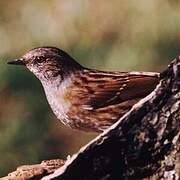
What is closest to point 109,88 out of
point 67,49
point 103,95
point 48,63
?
point 103,95

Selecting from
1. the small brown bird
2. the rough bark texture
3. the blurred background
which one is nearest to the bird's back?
the small brown bird

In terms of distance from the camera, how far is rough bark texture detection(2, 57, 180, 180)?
2629 mm

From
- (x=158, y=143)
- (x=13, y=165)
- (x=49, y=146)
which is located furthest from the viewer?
(x=49, y=146)

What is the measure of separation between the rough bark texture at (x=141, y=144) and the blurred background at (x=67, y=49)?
2881 millimetres

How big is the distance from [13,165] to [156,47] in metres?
1.03

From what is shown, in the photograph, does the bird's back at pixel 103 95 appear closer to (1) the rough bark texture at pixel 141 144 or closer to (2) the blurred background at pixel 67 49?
(2) the blurred background at pixel 67 49

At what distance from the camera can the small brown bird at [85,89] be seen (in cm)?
418

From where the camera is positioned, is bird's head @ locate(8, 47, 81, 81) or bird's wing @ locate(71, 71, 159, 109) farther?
bird's head @ locate(8, 47, 81, 81)

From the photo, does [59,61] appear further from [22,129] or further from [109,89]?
[22,129]

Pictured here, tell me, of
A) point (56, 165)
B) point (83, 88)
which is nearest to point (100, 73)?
point (83, 88)

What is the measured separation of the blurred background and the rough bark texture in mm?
2881

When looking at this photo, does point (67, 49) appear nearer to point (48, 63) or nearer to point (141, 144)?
point (48, 63)

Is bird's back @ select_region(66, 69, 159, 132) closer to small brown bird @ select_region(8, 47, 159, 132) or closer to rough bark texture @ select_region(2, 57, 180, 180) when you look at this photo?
small brown bird @ select_region(8, 47, 159, 132)

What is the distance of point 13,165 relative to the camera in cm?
554
